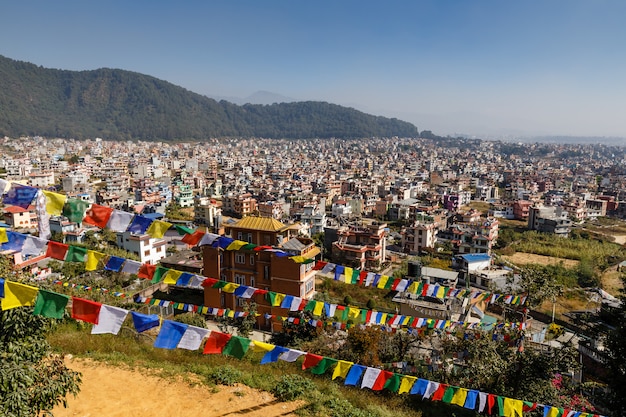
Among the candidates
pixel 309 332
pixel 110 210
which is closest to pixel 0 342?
pixel 110 210

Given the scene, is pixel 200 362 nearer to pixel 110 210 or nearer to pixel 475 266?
pixel 110 210

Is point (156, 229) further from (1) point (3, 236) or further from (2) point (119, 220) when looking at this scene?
(1) point (3, 236)

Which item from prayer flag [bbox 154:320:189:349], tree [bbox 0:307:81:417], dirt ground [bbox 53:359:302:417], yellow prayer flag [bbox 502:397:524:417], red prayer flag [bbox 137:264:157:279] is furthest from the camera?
red prayer flag [bbox 137:264:157:279]

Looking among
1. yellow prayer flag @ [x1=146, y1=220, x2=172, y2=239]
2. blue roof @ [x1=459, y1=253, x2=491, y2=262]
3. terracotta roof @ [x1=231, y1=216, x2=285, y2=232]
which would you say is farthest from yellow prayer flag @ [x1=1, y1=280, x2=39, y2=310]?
Answer: blue roof @ [x1=459, y1=253, x2=491, y2=262]

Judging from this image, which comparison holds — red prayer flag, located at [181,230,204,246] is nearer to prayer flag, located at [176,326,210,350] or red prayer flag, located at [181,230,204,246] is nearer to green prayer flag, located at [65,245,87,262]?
green prayer flag, located at [65,245,87,262]

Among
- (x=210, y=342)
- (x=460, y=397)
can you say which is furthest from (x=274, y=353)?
(x=460, y=397)

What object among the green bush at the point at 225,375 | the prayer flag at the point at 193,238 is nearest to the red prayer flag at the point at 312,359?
the green bush at the point at 225,375

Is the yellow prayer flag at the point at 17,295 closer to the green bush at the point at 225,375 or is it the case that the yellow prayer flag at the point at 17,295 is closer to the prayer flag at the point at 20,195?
the prayer flag at the point at 20,195
